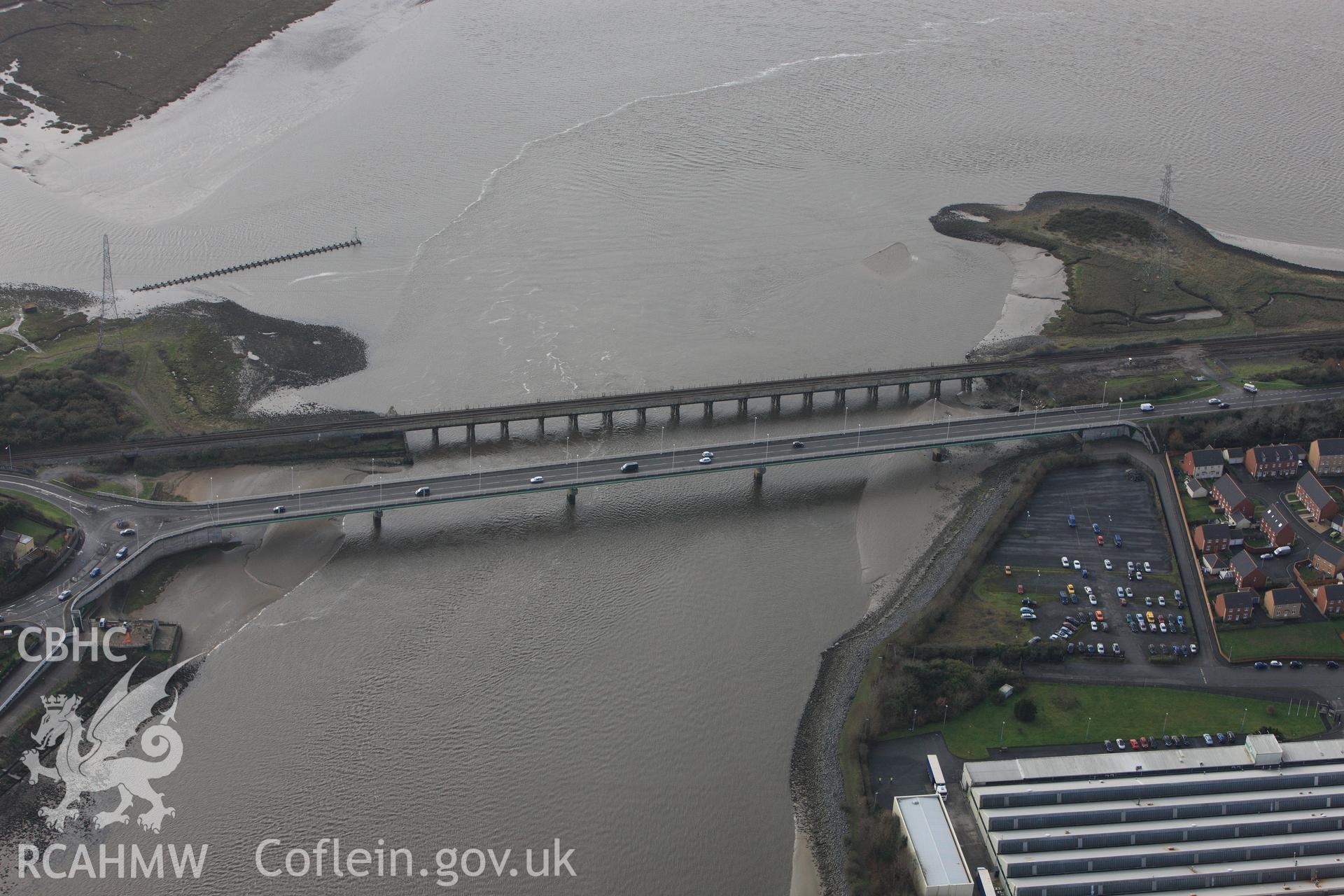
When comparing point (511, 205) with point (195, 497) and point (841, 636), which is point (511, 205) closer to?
point (195, 497)

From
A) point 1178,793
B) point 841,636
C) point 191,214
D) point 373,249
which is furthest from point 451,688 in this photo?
point 191,214

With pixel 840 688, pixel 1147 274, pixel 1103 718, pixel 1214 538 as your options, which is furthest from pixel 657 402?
pixel 1147 274

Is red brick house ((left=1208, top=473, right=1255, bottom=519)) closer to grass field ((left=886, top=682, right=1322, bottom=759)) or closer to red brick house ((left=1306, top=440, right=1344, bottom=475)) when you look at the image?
red brick house ((left=1306, top=440, right=1344, bottom=475))

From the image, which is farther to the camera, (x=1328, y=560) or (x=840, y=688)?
(x=1328, y=560)

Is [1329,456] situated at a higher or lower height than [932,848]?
higher

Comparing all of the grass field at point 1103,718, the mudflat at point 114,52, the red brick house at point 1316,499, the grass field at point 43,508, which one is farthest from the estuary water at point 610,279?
the red brick house at point 1316,499

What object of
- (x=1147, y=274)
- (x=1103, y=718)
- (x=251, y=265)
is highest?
(x=251, y=265)

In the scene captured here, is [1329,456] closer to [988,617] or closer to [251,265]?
[988,617]

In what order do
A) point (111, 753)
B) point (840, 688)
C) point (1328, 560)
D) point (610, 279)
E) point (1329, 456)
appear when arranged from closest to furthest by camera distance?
point (111, 753) < point (840, 688) < point (1328, 560) < point (1329, 456) < point (610, 279)
